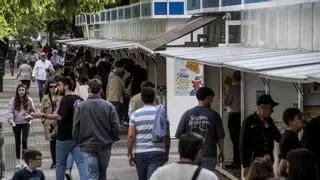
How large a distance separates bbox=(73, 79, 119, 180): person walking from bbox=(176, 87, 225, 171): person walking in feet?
4.08

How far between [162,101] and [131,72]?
123 cm

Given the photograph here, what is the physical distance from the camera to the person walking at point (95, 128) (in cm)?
1134

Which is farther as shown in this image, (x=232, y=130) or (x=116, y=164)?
(x=116, y=164)

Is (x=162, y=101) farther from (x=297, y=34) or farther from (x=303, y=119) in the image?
(x=303, y=119)

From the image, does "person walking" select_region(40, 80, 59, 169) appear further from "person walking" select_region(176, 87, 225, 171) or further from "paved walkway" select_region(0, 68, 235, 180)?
"person walking" select_region(176, 87, 225, 171)

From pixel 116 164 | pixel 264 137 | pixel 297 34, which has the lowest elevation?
pixel 116 164

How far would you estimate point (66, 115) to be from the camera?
40.7 feet

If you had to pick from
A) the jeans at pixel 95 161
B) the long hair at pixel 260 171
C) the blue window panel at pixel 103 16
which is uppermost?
the blue window panel at pixel 103 16

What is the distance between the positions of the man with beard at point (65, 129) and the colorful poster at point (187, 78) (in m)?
6.69

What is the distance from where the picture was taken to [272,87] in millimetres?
11930

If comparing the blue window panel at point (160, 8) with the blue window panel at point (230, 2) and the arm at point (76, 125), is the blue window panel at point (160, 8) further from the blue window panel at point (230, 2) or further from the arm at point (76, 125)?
the arm at point (76, 125)

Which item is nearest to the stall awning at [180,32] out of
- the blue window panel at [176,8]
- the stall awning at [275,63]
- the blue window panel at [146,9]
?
the blue window panel at [176,8]

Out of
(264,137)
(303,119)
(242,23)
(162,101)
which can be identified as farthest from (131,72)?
(303,119)

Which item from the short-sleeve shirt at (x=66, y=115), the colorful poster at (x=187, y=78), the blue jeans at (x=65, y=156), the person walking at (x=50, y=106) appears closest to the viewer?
the short-sleeve shirt at (x=66, y=115)
